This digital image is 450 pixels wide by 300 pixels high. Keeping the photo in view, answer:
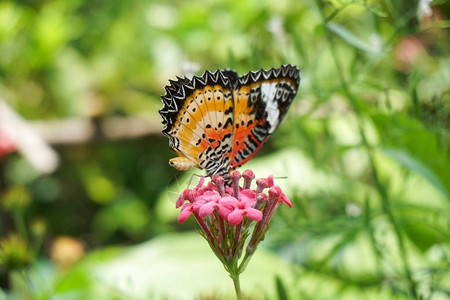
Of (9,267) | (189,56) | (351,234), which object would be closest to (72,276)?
(9,267)

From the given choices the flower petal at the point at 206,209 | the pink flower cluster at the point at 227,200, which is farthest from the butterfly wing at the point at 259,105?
the flower petal at the point at 206,209

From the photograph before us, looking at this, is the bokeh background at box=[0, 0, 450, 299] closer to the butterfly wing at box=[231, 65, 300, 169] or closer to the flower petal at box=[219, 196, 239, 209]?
the butterfly wing at box=[231, 65, 300, 169]

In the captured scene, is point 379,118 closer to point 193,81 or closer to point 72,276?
point 193,81

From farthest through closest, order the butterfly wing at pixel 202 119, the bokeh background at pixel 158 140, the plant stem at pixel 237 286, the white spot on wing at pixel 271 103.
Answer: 1. the bokeh background at pixel 158 140
2. the white spot on wing at pixel 271 103
3. the butterfly wing at pixel 202 119
4. the plant stem at pixel 237 286

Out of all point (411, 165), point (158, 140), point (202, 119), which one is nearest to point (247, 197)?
point (202, 119)

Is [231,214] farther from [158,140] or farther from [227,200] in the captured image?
[158,140]

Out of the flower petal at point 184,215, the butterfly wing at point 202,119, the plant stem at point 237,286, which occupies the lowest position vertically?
the plant stem at point 237,286

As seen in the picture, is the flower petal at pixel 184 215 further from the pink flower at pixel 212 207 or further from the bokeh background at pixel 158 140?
the bokeh background at pixel 158 140

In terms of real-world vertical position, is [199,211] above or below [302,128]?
below
